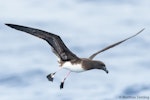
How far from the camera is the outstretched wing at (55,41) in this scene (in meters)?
23.1

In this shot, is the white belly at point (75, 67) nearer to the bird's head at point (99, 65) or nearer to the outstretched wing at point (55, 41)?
the outstretched wing at point (55, 41)

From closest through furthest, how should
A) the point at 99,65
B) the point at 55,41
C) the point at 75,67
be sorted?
the point at 55,41, the point at 75,67, the point at 99,65

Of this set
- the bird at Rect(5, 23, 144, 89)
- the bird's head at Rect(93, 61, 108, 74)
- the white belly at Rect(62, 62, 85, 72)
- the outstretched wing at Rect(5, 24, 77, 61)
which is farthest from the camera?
the bird's head at Rect(93, 61, 108, 74)

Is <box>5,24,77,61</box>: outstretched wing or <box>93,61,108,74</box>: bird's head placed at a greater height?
<box>5,24,77,61</box>: outstretched wing

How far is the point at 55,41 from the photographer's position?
24531mm

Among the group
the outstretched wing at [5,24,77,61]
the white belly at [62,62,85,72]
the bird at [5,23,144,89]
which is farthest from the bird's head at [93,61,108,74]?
the outstretched wing at [5,24,77,61]

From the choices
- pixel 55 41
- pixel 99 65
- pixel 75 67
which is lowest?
pixel 75 67

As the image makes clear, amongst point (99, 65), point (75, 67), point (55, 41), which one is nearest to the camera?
point (55, 41)

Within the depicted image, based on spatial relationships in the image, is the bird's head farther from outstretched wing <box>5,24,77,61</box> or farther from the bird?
outstretched wing <box>5,24,77,61</box>

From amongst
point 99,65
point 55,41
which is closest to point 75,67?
point 99,65

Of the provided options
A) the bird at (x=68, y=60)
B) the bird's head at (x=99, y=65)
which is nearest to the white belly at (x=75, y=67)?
the bird at (x=68, y=60)

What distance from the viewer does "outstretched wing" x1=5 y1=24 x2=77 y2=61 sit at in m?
23.1

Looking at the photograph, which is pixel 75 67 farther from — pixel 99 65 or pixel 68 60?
pixel 99 65

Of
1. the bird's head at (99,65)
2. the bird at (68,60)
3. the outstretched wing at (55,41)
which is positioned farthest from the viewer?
the bird's head at (99,65)
